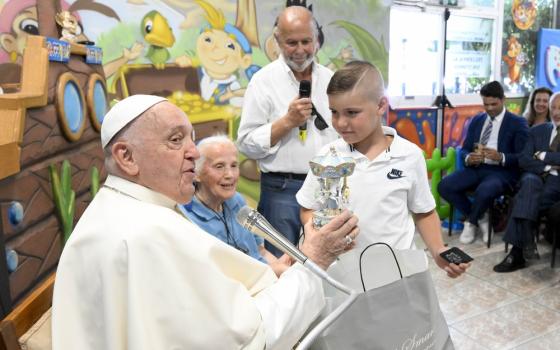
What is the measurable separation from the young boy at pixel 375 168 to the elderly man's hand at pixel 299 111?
0.47 m

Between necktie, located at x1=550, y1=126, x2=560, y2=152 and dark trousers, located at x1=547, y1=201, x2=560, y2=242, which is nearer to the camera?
dark trousers, located at x1=547, y1=201, x2=560, y2=242

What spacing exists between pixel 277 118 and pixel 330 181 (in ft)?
3.71

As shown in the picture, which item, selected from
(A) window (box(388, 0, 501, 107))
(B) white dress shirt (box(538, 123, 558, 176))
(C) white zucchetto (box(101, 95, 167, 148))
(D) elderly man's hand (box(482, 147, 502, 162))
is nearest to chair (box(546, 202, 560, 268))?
(B) white dress shirt (box(538, 123, 558, 176))

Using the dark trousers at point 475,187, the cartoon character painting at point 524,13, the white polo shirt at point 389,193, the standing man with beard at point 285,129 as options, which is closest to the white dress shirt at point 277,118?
the standing man with beard at point 285,129

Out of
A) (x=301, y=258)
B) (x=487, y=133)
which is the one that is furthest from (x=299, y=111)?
(x=487, y=133)

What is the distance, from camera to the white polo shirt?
62.9 inches

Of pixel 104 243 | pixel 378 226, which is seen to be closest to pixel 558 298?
pixel 378 226

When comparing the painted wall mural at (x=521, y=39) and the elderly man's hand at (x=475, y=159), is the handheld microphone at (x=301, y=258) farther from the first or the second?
the painted wall mural at (x=521, y=39)

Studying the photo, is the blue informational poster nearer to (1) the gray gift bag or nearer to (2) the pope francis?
(1) the gray gift bag

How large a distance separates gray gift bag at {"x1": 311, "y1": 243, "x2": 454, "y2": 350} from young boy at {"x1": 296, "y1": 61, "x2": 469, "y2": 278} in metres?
0.30

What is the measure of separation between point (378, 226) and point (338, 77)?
0.54m

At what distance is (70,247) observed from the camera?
3.33ft

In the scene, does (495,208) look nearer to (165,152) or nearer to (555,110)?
(555,110)

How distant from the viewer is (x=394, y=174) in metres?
1.63
